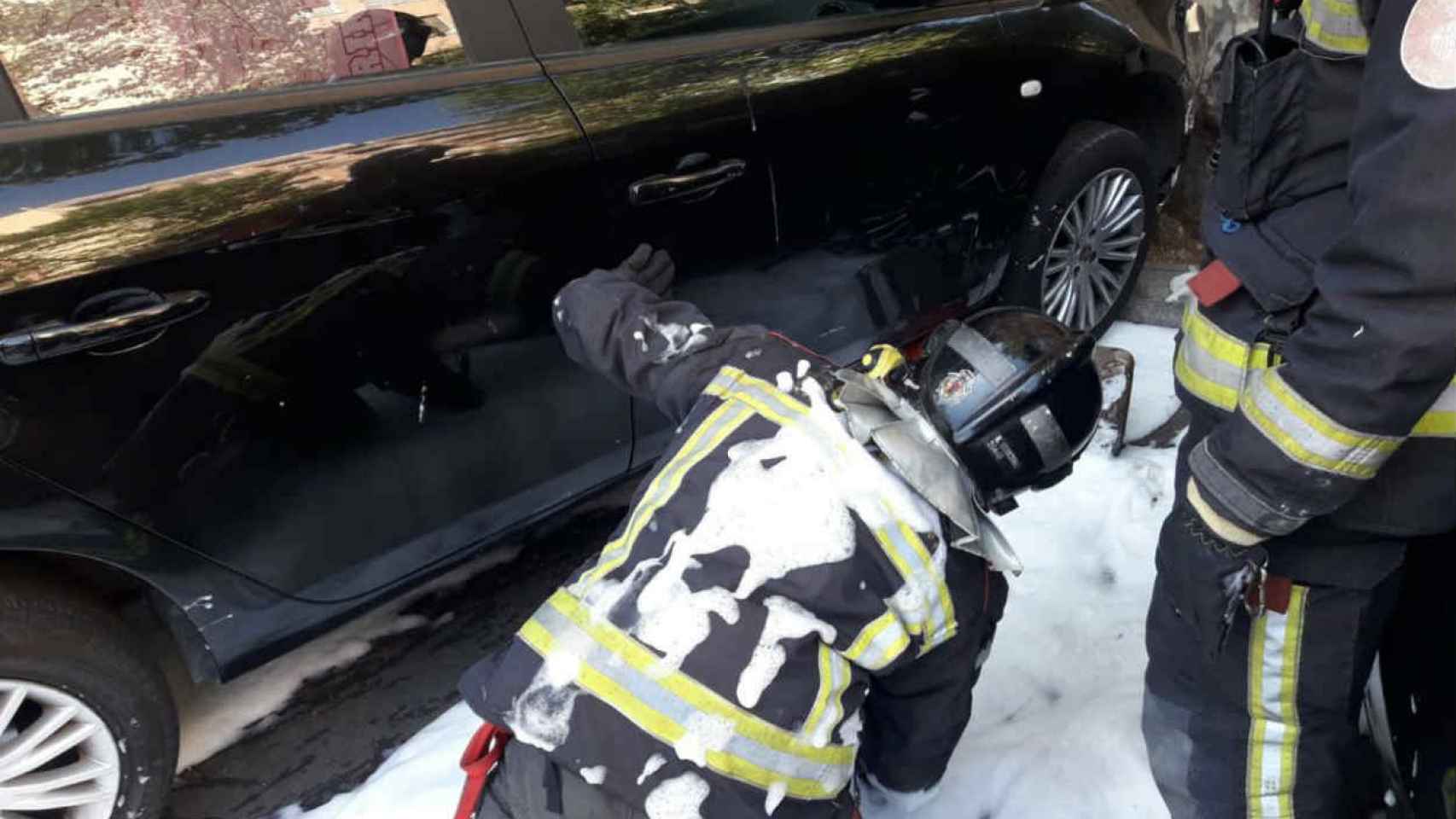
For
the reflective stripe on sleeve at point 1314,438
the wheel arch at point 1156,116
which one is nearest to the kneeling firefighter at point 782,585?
the reflective stripe on sleeve at point 1314,438

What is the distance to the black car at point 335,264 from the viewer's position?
62.9 inches

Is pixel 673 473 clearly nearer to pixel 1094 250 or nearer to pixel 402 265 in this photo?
pixel 402 265

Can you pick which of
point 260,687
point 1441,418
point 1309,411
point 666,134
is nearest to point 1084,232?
point 666,134

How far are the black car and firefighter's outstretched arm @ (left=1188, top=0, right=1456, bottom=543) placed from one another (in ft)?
4.22

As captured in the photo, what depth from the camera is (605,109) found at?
6.73ft

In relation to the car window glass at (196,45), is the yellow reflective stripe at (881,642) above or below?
below

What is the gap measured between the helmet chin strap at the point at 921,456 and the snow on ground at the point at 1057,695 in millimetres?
686

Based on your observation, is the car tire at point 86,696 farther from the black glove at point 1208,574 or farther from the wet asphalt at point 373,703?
the black glove at point 1208,574

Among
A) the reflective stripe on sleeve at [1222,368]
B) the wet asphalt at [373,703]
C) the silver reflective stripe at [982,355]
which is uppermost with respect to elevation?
the silver reflective stripe at [982,355]

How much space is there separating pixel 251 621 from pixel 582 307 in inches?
33.6

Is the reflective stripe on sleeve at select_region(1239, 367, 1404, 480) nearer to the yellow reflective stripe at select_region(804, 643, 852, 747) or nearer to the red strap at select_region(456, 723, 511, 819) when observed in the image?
the yellow reflective stripe at select_region(804, 643, 852, 747)

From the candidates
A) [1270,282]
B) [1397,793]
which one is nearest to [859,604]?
[1270,282]

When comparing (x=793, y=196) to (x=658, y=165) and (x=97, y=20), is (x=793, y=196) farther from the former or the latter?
(x=97, y=20)

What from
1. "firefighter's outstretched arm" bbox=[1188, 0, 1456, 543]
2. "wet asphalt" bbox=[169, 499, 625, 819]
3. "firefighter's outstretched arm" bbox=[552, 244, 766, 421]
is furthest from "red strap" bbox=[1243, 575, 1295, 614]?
"wet asphalt" bbox=[169, 499, 625, 819]
